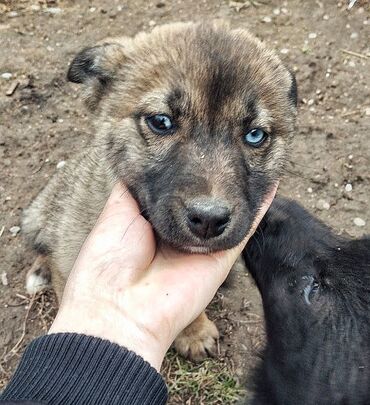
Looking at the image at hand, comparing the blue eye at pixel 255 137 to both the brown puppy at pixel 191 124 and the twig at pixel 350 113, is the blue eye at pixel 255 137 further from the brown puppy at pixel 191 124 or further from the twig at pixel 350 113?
the twig at pixel 350 113

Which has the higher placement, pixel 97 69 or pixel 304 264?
pixel 97 69

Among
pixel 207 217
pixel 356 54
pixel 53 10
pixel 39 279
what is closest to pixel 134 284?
pixel 207 217

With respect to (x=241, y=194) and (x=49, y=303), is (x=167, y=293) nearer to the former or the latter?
(x=241, y=194)

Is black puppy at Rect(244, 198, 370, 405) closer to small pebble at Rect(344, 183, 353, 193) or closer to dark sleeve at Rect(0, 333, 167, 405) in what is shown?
dark sleeve at Rect(0, 333, 167, 405)

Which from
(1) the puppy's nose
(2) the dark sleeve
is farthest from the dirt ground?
(2) the dark sleeve

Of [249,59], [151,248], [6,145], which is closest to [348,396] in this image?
[151,248]

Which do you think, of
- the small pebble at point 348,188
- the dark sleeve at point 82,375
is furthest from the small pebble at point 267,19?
the dark sleeve at point 82,375

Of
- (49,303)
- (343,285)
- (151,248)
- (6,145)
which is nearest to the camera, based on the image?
(343,285)

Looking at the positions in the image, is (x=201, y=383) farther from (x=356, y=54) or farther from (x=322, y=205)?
(x=356, y=54)
